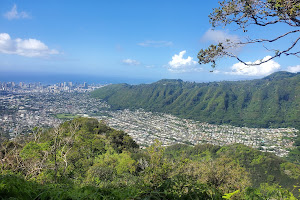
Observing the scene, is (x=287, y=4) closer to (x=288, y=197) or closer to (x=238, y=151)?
(x=288, y=197)

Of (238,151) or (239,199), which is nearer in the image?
(239,199)

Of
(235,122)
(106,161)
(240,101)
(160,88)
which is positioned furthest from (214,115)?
(106,161)

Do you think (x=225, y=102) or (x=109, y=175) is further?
(x=225, y=102)

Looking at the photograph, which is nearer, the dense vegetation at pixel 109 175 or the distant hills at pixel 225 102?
the dense vegetation at pixel 109 175

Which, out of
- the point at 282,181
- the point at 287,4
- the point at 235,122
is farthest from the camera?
the point at 235,122
